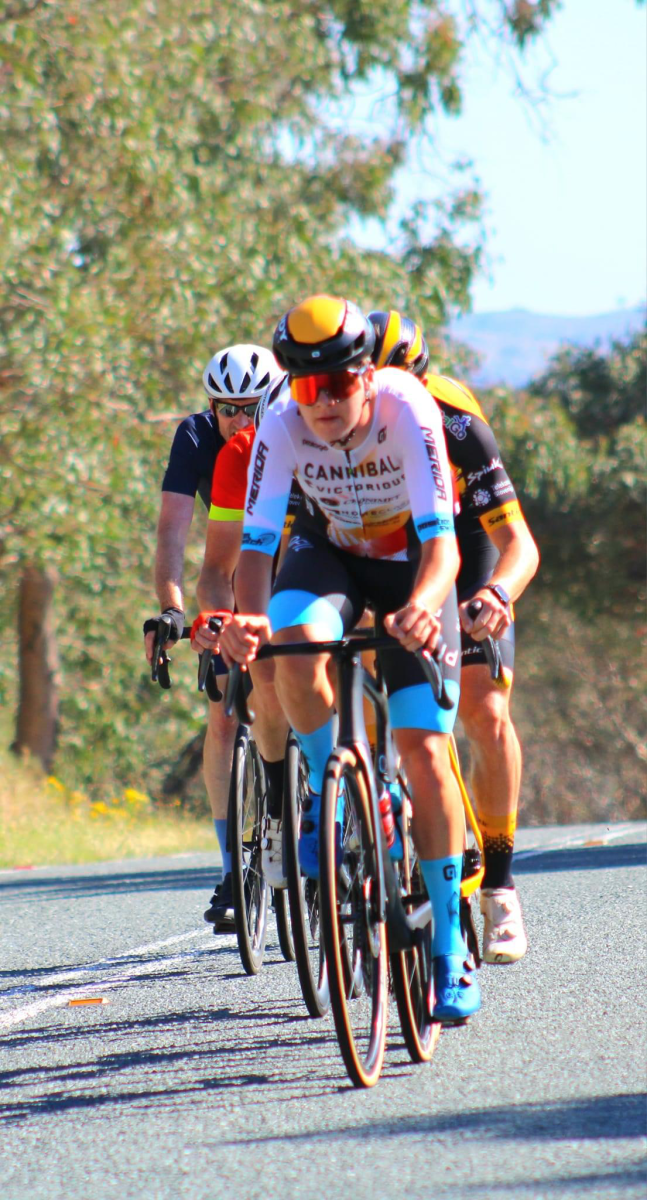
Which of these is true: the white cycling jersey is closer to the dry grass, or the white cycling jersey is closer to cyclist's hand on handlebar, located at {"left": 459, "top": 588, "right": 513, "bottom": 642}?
cyclist's hand on handlebar, located at {"left": 459, "top": 588, "right": 513, "bottom": 642}

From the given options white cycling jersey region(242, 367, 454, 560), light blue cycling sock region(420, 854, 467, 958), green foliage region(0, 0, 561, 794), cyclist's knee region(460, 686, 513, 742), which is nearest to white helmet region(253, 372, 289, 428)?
white cycling jersey region(242, 367, 454, 560)

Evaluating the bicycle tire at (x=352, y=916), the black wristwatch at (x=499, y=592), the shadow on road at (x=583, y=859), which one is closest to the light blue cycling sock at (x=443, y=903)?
the bicycle tire at (x=352, y=916)

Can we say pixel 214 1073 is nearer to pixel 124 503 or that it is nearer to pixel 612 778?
pixel 124 503

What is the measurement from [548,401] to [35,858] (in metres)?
18.0

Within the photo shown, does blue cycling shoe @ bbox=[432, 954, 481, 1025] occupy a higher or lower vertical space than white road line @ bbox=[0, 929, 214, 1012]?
higher

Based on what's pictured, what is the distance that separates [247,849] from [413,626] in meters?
2.28

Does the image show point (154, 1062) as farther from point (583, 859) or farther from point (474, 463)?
point (583, 859)

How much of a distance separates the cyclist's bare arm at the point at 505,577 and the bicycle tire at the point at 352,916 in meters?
0.57

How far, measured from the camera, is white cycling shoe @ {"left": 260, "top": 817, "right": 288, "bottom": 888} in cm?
538

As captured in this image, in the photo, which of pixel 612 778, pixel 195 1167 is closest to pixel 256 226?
pixel 195 1167

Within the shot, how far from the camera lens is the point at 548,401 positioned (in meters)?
28.7

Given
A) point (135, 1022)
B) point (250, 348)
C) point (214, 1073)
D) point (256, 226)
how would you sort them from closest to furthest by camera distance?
point (214, 1073), point (135, 1022), point (250, 348), point (256, 226)

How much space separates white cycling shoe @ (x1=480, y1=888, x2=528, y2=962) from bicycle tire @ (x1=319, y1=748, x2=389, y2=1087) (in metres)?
0.78

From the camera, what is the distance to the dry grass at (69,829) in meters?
13.2
